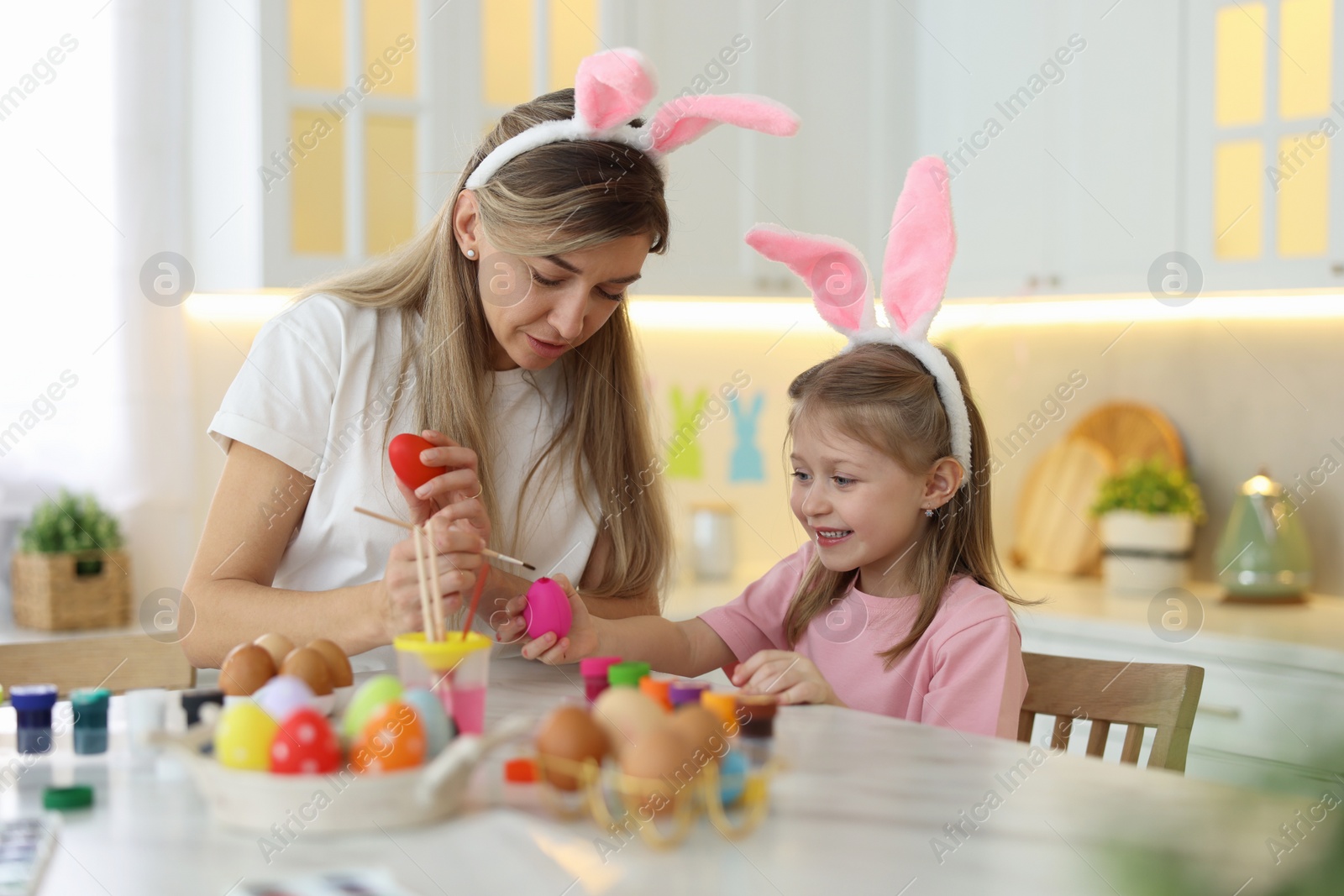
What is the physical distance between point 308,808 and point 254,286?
1977 millimetres

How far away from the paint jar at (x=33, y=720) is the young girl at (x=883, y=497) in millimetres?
515

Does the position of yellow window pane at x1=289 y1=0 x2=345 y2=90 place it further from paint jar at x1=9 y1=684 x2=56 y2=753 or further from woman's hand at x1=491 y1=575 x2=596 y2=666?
paint jar at x1=9 y1=684 x2=56 y2=753

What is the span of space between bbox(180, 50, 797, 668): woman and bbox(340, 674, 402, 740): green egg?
15.1 inches

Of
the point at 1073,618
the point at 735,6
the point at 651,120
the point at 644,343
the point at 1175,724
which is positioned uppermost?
the point at 735,6

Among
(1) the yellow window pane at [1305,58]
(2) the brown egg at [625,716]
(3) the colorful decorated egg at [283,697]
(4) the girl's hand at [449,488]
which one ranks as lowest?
(3) the colorful decorated egg at [283,697]

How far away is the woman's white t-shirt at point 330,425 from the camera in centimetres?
145

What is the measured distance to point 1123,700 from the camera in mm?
1218

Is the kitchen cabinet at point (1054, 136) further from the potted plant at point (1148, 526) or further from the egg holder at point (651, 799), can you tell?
the egg holder at point (651, 799)

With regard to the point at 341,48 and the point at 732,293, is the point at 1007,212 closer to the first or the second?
the point at 732,293

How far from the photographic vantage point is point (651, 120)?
1457 millimetres

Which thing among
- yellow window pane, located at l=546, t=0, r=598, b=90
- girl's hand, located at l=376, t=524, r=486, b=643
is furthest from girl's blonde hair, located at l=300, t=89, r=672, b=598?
yellow window pane, located at l=546, t=0, r=598, b=90

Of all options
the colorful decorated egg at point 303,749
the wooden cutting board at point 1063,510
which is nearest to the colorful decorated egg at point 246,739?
the colorful decorated egg at point 303,749

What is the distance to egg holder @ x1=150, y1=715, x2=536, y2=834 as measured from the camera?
72 centimetres

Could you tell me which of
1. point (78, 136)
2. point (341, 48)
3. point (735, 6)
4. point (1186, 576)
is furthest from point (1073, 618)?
point (78, 136)
